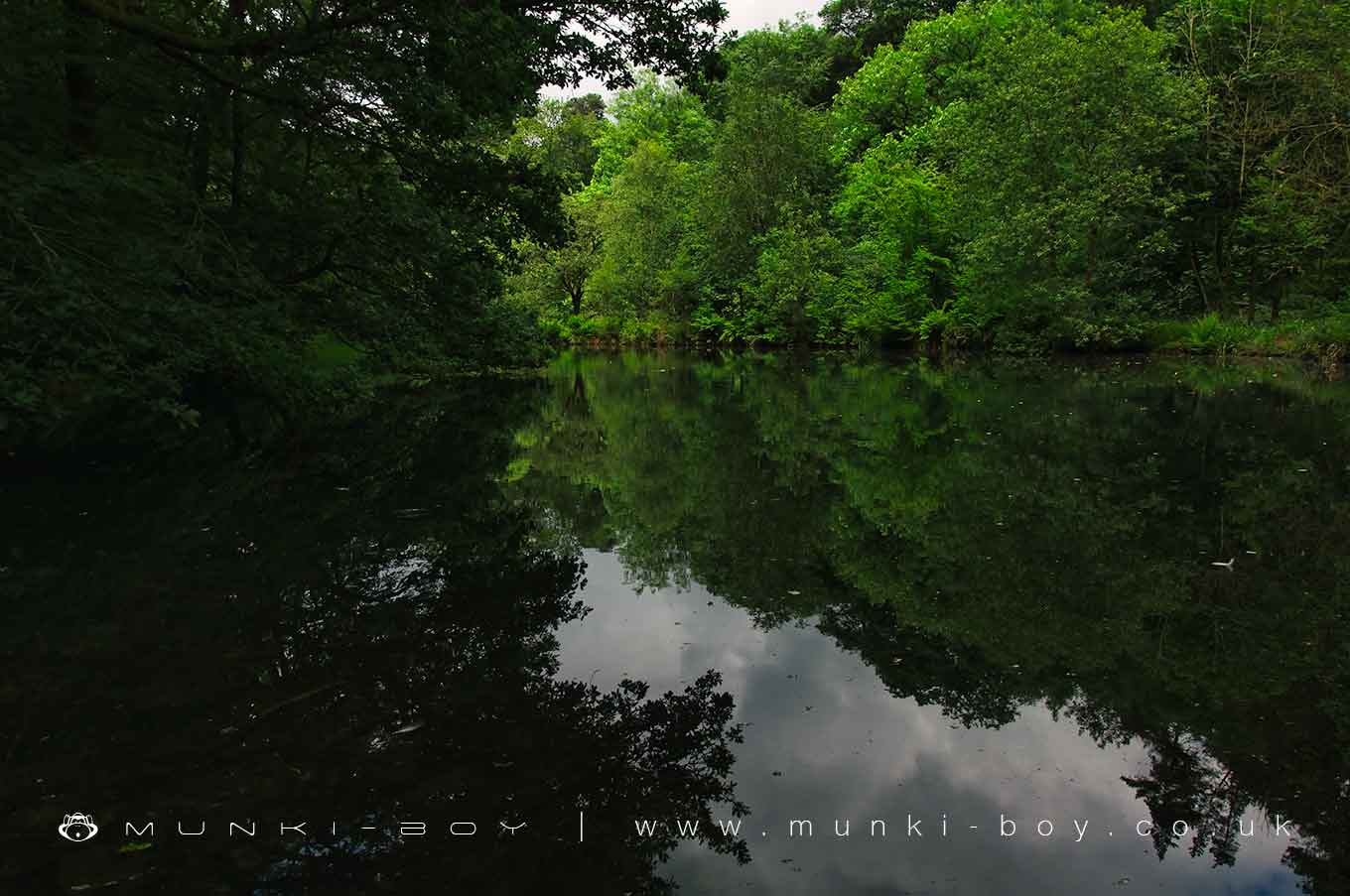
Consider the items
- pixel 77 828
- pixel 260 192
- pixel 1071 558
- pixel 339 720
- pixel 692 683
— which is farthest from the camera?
pixel 260 192

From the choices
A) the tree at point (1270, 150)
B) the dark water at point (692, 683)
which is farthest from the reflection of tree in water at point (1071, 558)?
the tree at point (1270, 150)

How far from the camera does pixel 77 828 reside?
3.01 metres

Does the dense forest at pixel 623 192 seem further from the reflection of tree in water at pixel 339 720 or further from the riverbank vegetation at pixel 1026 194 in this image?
the reflection of tree in water at pixel 339 720

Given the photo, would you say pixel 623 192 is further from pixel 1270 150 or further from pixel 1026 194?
pixel 1270 150

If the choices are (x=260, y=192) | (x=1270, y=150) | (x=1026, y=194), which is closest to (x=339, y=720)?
(x=260, y=192)

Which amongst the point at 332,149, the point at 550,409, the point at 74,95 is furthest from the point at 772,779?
the point at 550,409

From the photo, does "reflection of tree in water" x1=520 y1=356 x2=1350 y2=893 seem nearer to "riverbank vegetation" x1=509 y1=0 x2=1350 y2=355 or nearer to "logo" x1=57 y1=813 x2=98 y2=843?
"logo" x1=57 y1=813 x2=98 y2=843

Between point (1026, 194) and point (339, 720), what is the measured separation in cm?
2991

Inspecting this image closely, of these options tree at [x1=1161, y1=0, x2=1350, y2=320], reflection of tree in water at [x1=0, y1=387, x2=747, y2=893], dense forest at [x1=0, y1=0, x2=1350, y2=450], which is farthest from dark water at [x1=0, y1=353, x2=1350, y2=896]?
tree at [x1=1161, y1=0, x2=1350, y2=320]

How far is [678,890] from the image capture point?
273 cm

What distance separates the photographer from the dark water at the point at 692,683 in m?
2.93

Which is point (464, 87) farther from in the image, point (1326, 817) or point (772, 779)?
point (1326, 817)

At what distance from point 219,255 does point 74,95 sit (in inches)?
122

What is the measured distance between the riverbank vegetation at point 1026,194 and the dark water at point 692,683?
1160cm
